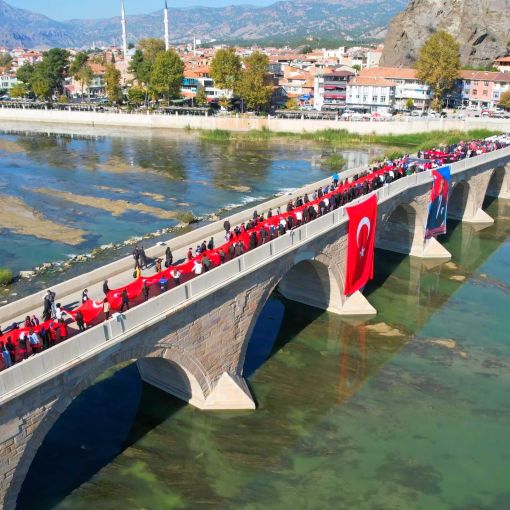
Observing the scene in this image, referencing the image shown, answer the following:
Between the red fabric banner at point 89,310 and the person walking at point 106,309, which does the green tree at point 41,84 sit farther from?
the person walking at point 106,309

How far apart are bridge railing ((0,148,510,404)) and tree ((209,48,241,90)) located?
79.2 meters

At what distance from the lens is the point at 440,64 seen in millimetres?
88750

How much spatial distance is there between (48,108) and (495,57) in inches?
3567

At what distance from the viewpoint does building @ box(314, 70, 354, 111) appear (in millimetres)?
103688

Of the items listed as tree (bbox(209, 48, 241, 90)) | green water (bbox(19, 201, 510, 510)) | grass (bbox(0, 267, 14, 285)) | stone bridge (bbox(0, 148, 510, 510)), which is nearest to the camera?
stone bridge (bbox(0, 148, 510, 510))

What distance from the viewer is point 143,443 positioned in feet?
58.5

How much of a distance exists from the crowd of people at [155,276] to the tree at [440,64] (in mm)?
66144

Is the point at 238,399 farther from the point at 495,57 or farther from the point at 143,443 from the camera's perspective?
the point at 495,57

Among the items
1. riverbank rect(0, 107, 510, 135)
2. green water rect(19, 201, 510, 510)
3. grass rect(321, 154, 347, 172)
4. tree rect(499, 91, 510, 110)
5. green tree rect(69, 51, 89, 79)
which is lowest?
green water rect(19, 201, 510, 510)

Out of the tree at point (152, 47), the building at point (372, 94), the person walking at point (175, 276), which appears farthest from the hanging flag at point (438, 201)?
the tree at point (152, 47)

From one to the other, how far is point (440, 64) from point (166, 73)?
47410 millimetres

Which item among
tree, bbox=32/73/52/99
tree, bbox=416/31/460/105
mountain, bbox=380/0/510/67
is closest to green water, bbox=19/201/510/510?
tree, bbox=416/31/460/105

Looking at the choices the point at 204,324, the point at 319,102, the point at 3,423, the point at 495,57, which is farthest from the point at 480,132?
the point at 3,423

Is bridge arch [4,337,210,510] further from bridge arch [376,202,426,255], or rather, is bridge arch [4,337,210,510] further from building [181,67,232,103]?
building [181,67,232,103]
